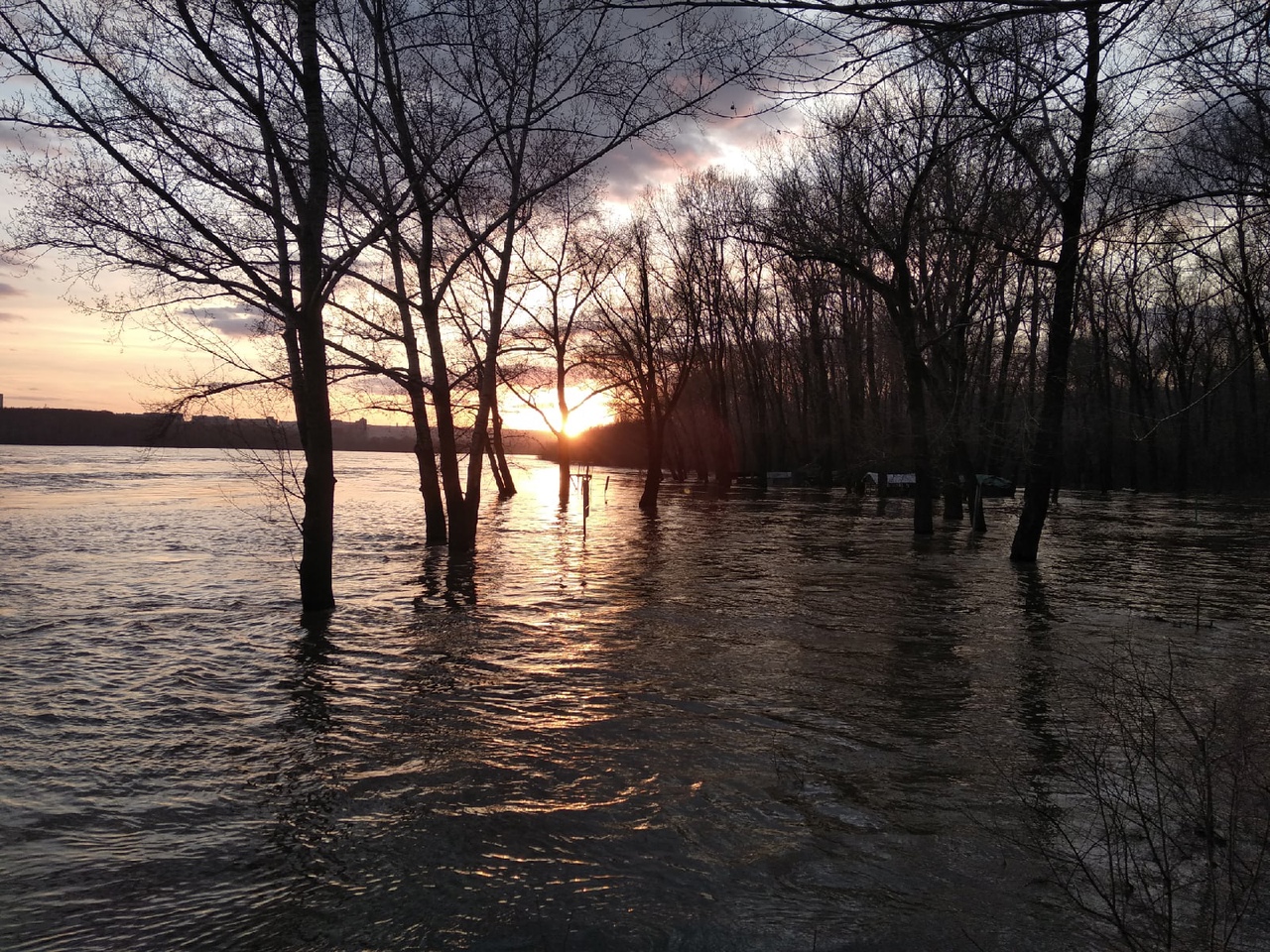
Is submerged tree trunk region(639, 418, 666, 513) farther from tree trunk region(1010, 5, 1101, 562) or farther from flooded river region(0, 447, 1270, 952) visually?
flooded river region(0, 447, 1270, 952)

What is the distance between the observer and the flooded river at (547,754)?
12.0 feet

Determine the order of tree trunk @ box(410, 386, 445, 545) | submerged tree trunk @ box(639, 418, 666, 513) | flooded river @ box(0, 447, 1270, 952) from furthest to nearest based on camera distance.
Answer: submerged tree trunk @ box(639, 418, 666, 513)
tree trunk @ box(410, 386, 445, 545)
flooded river @ box(0, 447, 1270, 952)

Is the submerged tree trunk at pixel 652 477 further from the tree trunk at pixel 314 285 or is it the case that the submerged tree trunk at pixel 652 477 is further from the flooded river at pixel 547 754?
the tree trunk at pixel 314 285

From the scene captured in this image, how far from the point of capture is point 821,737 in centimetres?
596

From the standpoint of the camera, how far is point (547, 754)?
5625mm

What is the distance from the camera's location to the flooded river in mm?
3654

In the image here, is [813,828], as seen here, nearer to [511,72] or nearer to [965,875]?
[965,875]

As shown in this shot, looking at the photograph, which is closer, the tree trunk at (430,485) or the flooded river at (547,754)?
the flooded river at (547,754)

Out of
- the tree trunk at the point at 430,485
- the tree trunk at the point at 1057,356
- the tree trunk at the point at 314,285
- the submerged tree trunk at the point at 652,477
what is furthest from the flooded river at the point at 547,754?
the submerged tree trunk at the point at 652,477

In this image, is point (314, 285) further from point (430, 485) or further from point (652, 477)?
point (652, 477)

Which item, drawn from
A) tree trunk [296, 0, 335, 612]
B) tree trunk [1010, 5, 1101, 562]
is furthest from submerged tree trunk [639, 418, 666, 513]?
tree trunk [296, 0, 335, 612]

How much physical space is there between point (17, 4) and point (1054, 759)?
1174 cm

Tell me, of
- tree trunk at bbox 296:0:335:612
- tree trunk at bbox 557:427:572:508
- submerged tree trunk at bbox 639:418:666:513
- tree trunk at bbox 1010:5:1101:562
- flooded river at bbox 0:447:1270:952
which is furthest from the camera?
tree trunk at bbox 557:427:572:508

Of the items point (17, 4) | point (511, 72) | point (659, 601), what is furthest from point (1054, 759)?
point (511, 72)
